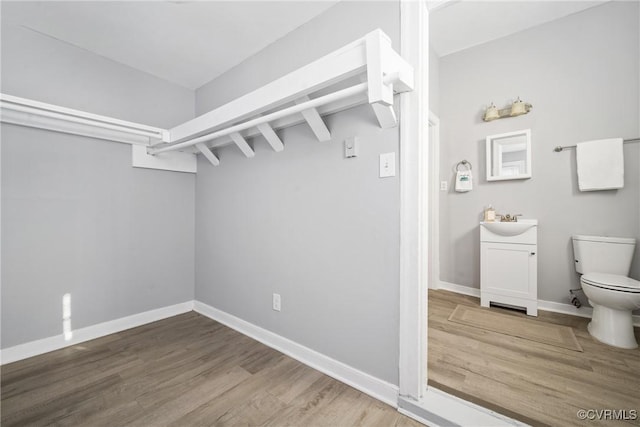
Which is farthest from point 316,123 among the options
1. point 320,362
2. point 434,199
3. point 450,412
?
point 434,199

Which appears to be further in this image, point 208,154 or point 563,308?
point 563,308

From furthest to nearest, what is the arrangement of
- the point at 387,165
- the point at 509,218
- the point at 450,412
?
the point at 509,218, the point at 387,165, the point at 450,412

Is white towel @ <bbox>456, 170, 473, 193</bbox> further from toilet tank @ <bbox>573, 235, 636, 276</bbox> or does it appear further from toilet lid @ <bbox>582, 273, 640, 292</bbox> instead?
toilet lid @ <bbox>582, 273, 640, 292</bbox>

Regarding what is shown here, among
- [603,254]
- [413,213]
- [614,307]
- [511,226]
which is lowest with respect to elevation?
[614,307]

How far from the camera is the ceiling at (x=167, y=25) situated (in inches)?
62.1

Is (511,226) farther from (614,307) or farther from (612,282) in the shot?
(614,307)

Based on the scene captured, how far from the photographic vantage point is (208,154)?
7.27 feet

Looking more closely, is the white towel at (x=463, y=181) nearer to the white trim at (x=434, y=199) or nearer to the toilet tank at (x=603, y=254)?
the white trim at (x=434, y=199)

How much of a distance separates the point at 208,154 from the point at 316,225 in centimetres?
122

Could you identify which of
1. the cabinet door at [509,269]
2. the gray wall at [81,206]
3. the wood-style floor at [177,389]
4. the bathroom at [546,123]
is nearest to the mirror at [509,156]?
the bathroom at [546,123]

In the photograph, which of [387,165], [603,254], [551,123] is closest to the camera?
[387,165]

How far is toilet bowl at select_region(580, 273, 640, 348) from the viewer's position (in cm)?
173

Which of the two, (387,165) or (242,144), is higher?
(242,144)

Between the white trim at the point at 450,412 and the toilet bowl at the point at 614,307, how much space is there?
1.31m
